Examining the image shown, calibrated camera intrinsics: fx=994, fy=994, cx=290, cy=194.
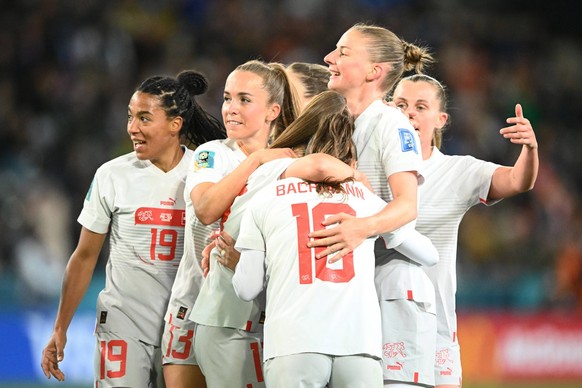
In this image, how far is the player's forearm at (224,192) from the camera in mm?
4469

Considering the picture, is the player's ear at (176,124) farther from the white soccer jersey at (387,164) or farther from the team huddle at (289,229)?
the white soccer jersey at (387,164)

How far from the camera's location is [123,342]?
17.3 feet

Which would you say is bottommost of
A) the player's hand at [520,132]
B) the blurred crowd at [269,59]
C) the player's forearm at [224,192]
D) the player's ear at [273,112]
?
the player's forearm at [224,192]

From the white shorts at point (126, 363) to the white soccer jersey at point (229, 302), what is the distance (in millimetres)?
781

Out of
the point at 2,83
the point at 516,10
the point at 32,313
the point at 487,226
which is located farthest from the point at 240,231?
the point at 516,10

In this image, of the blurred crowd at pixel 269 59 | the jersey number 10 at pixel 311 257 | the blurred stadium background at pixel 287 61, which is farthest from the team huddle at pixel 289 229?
the blurred crowd at pixel 269 59

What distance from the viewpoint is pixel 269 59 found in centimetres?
1449

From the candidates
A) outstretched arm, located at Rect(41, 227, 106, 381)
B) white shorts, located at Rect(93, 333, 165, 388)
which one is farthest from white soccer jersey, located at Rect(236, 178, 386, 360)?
outstretched arm, located at Rect(41, 227, 106, 381)

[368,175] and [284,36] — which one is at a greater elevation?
[284,36]

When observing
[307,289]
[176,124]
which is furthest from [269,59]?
[307,289]

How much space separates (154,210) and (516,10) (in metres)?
13.7

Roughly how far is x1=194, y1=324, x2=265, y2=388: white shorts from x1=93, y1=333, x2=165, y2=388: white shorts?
0.78 meters

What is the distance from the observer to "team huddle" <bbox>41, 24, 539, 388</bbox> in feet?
13.2

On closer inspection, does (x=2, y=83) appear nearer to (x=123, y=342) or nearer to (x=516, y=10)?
(x=123, y=342)
